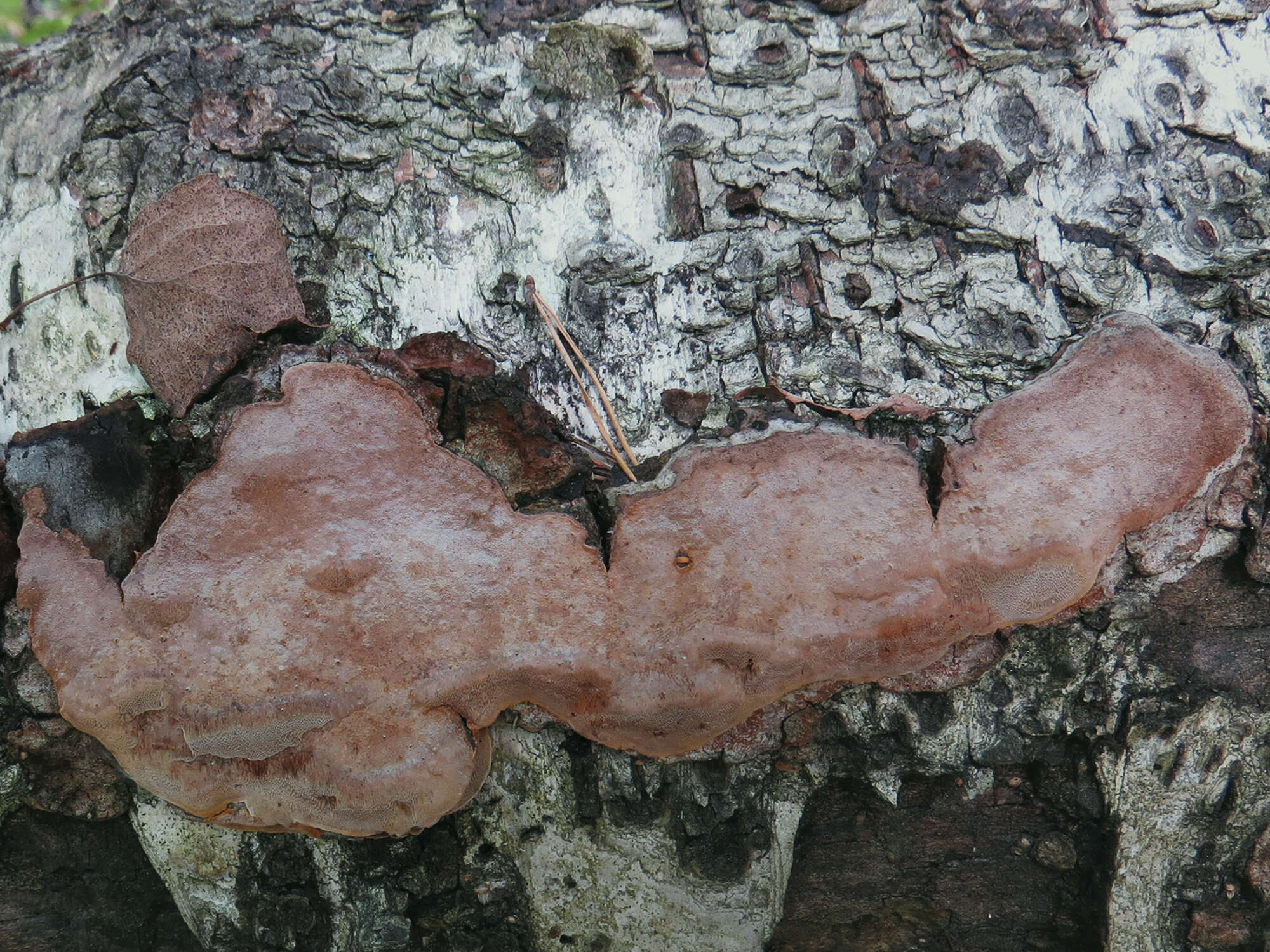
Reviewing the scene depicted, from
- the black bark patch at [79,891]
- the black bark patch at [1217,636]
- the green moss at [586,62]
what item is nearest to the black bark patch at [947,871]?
the black bark patch at [1217,636]

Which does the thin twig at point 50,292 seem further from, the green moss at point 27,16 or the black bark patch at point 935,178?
the green moss at point 27,16

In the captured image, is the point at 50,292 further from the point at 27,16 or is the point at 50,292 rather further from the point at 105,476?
the point at 27,16

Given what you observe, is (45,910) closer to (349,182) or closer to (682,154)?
(349,182)

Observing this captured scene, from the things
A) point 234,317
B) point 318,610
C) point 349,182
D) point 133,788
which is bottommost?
point 133,788

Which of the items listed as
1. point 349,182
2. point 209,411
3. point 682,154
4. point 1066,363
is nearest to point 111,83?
point 349,182

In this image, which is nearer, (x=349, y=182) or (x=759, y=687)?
(x=759, y=687)

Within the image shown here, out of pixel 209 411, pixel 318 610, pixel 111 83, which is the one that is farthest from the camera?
pixel 111 83

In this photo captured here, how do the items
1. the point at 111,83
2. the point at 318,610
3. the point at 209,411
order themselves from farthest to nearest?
the point at 111,83
the point at 209,411
the point at 318,610

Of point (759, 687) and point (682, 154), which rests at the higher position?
point (682, 154)
